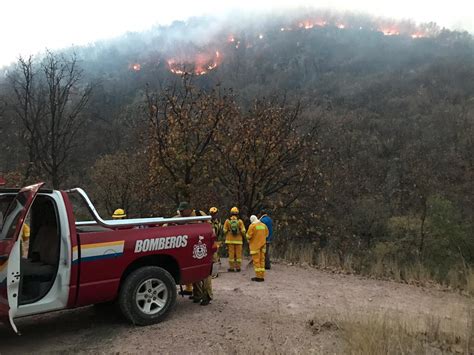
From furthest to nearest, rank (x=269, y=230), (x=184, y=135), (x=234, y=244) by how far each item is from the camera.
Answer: (x=184, y=135), (x=269, y=230), (x=234, y=244)

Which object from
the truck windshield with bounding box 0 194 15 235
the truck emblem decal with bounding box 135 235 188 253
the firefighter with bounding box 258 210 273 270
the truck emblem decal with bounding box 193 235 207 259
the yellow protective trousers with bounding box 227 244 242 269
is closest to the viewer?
the truck windshield with bounding box 0 194 15 235

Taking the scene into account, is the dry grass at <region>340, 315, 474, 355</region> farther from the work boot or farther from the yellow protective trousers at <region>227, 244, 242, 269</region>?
the yellow protective trousers at <region>227, 244, 242, 269</region>

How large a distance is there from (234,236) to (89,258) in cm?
648

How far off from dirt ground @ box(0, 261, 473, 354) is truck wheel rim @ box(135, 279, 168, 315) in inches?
9.8

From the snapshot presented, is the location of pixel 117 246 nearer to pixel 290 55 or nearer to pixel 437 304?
pixel 437 304

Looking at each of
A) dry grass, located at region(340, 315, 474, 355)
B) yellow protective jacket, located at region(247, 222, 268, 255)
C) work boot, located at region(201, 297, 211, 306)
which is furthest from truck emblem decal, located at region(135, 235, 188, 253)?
yellow protective jacket, located at region(247, 222, 268, 255)

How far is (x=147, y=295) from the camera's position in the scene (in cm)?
605

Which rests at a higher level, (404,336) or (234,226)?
(234,226)

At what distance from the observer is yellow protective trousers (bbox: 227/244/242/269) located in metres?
11.8

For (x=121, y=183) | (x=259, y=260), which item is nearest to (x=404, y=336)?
(x=259, y=260)

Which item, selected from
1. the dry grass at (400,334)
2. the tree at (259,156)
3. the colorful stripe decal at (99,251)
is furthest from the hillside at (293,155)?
the colorful stripe decal at (99,251)

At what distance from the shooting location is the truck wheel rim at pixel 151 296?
5.98m

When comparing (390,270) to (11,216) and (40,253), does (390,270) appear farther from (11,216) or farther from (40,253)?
(11,216)

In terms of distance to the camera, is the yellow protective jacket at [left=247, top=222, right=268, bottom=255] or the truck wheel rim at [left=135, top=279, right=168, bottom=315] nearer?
the truck wheel rim at [left=135, top=279, right=168, bottom=315]
